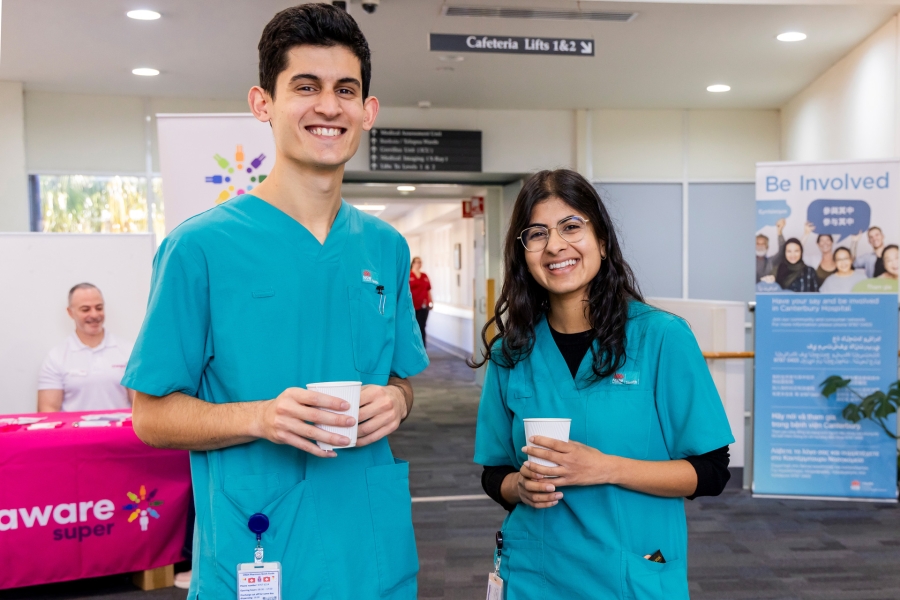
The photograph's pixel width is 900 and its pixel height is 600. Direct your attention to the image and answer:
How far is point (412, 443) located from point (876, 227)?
397 cm

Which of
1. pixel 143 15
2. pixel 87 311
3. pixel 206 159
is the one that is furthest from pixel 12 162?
pixel 206 159

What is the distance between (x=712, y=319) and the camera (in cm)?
527

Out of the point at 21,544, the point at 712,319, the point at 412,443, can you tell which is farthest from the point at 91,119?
the point at 712,319

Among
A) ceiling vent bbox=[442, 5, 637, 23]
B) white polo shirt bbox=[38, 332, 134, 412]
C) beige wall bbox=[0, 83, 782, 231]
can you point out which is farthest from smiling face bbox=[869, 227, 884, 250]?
white polo shirt bbox=[38, 332, 134, 412]

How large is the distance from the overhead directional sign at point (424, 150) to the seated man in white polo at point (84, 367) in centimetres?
452

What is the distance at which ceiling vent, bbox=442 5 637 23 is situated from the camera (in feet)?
16.7

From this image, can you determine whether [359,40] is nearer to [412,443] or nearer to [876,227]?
[876,227]

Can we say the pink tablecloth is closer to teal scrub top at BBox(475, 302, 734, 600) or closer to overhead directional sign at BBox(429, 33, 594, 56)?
teal scrub top at BBox(475, 302, 734, 600)

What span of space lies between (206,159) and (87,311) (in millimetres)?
1382

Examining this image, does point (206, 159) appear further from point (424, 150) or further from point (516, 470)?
point (424, 150)

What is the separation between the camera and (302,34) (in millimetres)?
1297

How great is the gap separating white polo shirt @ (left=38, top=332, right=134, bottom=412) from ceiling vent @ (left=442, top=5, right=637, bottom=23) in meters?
3.07

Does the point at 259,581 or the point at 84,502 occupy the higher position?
the point at 259,581

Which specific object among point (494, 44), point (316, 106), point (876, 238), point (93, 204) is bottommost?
point (876, 238)
